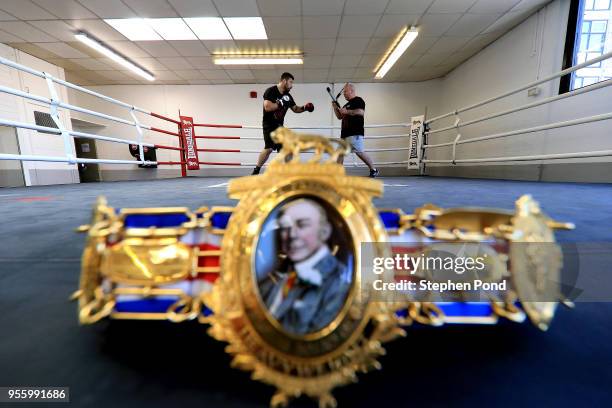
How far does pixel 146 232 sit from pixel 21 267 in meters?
0.50

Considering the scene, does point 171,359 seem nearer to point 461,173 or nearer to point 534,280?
point 534,280

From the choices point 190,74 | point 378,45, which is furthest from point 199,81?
point 378,45

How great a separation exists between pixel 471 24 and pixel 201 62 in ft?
14.7

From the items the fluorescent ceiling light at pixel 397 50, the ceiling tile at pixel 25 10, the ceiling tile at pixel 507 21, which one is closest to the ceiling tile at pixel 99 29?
the ceiling tile at pixel 25 10

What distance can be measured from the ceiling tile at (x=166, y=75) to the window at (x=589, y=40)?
6302 mm

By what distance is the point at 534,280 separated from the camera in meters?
0.38

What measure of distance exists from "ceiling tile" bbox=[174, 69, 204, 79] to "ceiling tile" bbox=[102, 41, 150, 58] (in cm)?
76

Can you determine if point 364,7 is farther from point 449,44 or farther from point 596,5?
point 596,5

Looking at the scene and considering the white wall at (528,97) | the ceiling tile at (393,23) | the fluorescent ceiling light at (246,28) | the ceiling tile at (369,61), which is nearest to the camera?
the white wall at (528,97)

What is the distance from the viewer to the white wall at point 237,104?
5805 millimetres

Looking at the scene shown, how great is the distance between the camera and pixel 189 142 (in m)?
4.85

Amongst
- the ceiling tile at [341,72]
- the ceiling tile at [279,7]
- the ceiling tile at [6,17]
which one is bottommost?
the ceiling tile at [341,72]

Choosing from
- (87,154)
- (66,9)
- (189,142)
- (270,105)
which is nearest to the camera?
(270,105)

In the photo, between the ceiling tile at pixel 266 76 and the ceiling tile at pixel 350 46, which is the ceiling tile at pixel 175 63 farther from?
the ceiling tile at pixel 350 46
